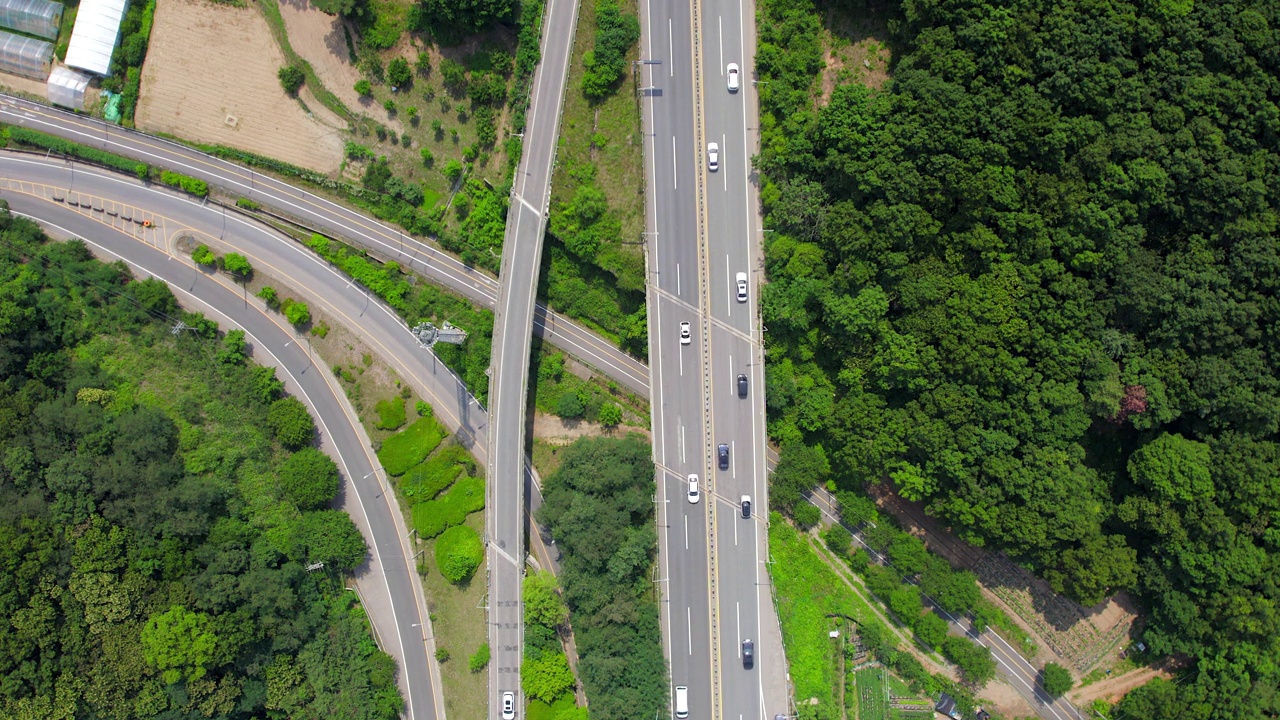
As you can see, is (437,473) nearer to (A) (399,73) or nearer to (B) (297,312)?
(B) (297,312)

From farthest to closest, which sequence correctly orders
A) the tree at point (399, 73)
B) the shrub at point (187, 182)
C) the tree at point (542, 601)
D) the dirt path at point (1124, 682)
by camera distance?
the shrub at point (187, 182) → the tree at point (399, 73) → the dirt path at point (1124, 682) → the tree at point (542, 601)

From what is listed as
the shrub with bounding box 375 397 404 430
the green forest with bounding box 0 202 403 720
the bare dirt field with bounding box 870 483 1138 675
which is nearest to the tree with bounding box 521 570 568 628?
the green forest with bounding box 0 202 403 720

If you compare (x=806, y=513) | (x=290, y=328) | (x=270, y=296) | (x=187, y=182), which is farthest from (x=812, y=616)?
(x=187, y=182)

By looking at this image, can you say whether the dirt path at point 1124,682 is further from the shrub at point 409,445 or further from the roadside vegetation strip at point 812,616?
the shrub at point 409,445

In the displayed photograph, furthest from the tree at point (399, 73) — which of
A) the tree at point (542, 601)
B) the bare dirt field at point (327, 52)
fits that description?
the tree at point (542, 601)

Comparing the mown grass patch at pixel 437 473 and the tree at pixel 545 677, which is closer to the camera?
the tree at pixel 545 677

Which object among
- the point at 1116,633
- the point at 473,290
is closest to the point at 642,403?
the point at 473,290

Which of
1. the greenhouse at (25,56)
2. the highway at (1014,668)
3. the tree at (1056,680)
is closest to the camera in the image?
the tree at (1056,680)
